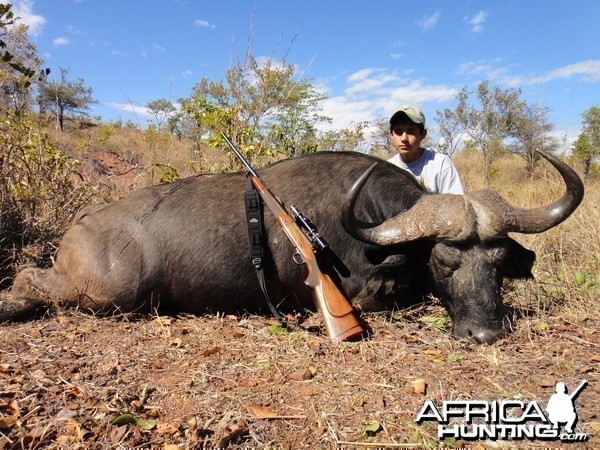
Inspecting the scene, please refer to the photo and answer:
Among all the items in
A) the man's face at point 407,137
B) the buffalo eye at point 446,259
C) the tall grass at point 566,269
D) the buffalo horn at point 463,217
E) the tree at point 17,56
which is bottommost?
the tall grass at point 566,269

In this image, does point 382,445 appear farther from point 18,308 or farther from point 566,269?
point 566,269

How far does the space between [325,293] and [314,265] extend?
0.77 feet

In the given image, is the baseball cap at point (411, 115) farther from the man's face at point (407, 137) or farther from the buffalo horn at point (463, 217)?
the buffalo horn at point (463, 217)

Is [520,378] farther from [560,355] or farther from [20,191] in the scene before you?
[20,191]

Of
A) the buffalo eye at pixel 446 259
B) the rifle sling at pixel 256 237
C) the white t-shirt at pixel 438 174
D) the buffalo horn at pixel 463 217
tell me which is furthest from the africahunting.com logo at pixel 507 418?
the white t-shirt at pixel 438 174

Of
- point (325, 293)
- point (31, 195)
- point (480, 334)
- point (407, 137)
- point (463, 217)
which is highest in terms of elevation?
point (407, 137)

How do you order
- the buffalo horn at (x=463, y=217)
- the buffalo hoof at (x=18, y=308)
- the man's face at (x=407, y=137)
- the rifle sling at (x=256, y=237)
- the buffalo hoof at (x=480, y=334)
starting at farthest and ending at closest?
the man's face at (x=407, y=137)
the rifle sling at (x=256, y=237)
the buffalo hoof at (x=18, y=308)
the buffalo horn at (x=463, y=217)
the buffalo hoof at (x=480, y=334)

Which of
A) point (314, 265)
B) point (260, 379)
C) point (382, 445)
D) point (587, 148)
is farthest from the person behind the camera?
Result: point (587, 148)

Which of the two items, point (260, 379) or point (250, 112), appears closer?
point (260, 379)

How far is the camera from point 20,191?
4336mm

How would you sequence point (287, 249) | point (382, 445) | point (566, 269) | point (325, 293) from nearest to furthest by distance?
point (382, 445)
point (325, 293)
point (287, 249)
point (566, 269)

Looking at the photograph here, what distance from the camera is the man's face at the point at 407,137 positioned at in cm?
483

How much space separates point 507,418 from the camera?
6.54 feet

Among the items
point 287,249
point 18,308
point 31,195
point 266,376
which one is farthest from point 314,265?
point 31,195
